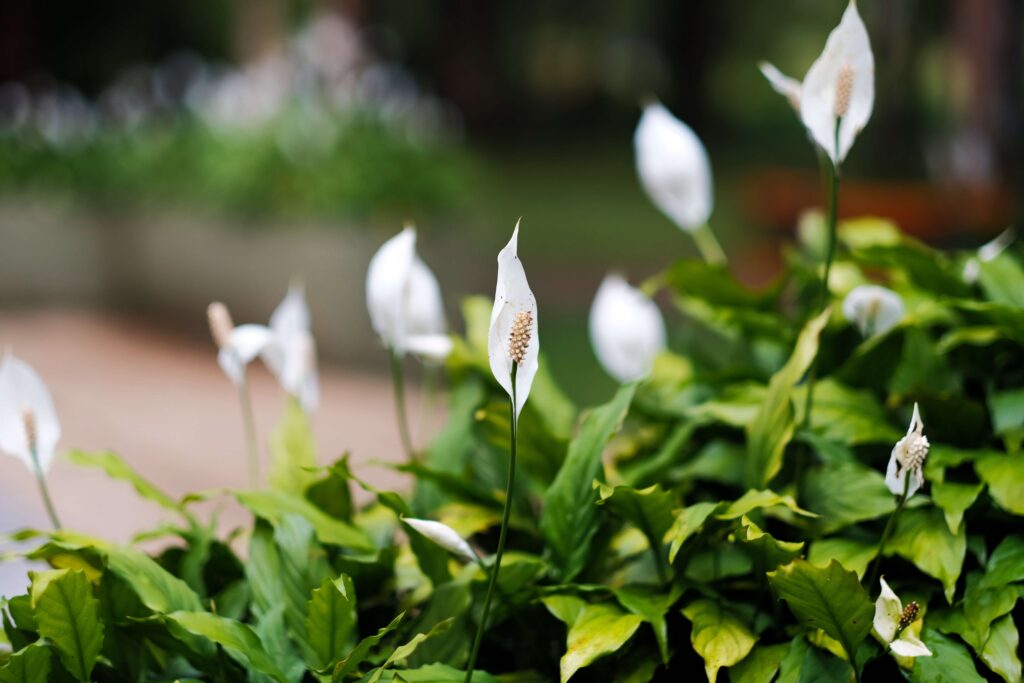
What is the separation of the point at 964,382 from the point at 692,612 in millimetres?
706

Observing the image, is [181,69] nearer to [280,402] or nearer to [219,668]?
[280,402]

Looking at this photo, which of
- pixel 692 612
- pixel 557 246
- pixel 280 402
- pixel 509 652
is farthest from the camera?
pixel 557 246

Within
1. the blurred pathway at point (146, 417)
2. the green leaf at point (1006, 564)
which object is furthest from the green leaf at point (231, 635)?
the blurred pathway at point (146, 417)

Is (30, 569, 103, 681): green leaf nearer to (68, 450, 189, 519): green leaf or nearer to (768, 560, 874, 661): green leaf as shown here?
(68, 450, 189, 519): green leaf

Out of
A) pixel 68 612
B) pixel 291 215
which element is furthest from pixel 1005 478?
pixel 291 215

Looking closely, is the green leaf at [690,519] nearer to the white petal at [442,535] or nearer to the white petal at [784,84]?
the white petal at [442,535]

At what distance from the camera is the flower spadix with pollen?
1104 mm

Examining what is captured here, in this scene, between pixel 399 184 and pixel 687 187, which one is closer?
pixel 687 187

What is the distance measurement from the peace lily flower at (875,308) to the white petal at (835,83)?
10.2 inches

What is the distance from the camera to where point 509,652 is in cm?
149

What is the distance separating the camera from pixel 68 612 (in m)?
1.19

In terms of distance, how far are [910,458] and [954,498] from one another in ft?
0.88

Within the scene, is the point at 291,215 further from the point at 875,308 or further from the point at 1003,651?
the point at 1003,651

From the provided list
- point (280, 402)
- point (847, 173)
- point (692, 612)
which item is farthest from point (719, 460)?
point (847, 173)
